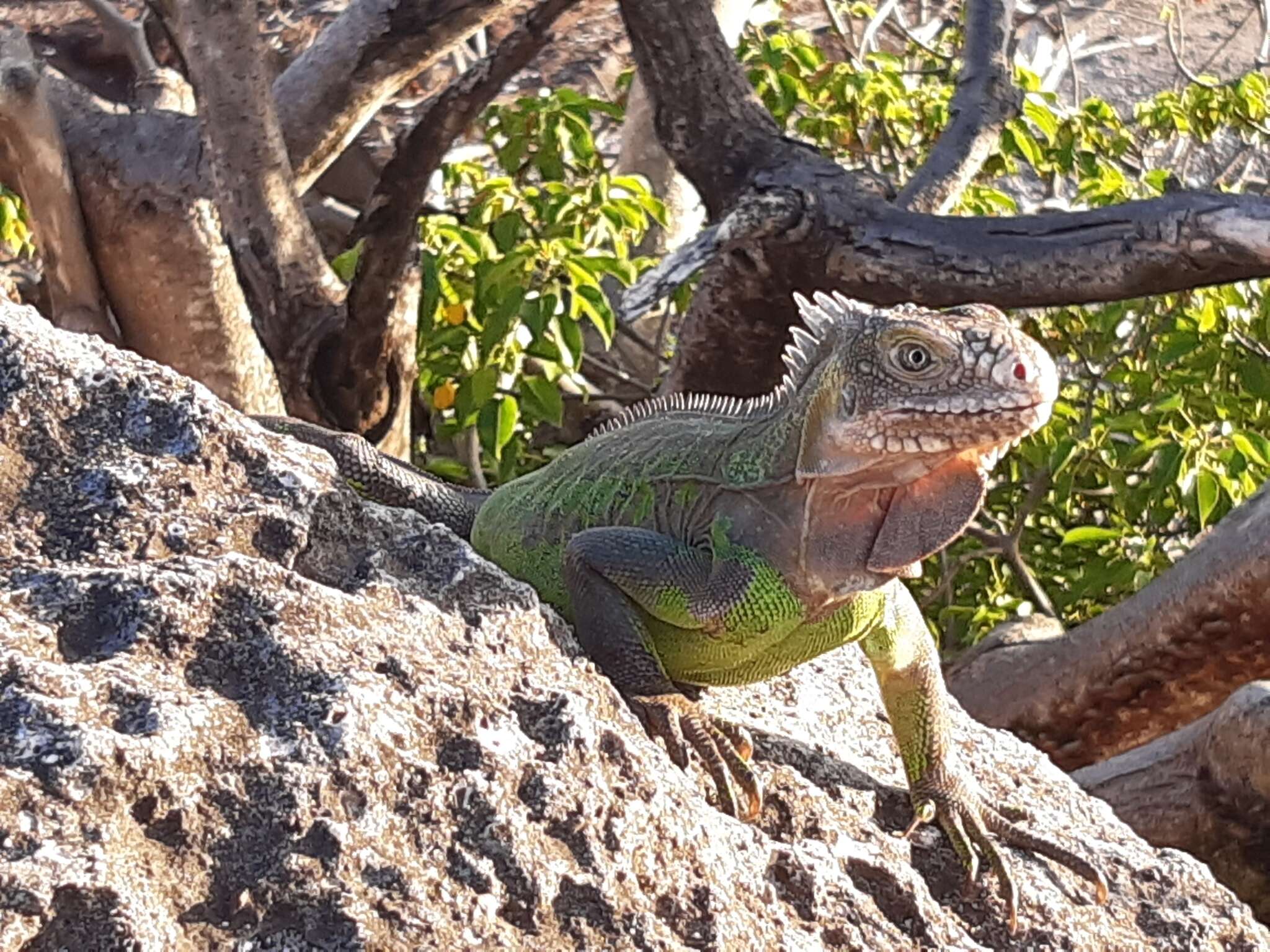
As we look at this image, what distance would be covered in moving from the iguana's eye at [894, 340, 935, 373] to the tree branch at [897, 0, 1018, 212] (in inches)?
101

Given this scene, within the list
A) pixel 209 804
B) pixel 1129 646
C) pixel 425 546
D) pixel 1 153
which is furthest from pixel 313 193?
pixel 209 804

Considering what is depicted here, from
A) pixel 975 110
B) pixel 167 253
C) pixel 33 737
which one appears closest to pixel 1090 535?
pixel 975 110

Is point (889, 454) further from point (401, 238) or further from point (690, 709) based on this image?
→ point (401, 238)

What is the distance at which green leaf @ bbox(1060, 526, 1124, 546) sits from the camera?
6.29 metres

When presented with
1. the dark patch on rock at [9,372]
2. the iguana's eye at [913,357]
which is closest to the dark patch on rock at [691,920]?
the iguana's eye at [913,357]

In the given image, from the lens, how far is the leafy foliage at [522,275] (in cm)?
527

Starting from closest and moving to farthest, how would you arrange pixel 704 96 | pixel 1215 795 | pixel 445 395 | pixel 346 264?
pixel 704 96 < pixel 1215 795 < pixel 346 264 < pixel 445 395

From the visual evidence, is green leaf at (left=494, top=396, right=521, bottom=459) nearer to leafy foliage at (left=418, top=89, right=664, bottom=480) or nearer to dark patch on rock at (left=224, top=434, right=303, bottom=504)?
leafy foliage at (left=418, top=89, right=664, bottom=480)

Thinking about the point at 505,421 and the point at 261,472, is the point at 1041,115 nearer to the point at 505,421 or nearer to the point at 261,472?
the point at 505,421

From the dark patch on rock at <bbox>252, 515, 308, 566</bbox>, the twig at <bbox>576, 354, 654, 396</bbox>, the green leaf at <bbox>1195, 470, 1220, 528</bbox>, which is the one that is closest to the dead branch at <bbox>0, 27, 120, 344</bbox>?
the twig at <bbox>576, 354, 654, 396</bbox>

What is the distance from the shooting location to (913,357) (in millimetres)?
2666

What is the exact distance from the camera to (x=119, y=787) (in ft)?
6.40

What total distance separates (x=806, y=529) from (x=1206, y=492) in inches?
126

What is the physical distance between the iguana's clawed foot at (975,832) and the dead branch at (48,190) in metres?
3.36
